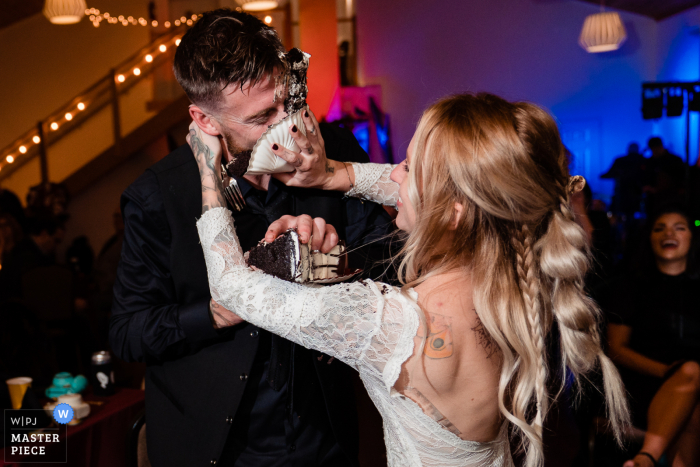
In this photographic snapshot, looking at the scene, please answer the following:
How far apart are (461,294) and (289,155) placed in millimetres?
487

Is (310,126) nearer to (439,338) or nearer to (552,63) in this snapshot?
(439,338)

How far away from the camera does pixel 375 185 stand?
1.50 m

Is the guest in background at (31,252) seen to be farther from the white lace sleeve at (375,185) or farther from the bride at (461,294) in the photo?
the bride at (461,294)

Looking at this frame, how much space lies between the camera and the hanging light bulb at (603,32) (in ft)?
15.7

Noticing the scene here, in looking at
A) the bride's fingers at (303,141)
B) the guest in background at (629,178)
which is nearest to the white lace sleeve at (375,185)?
the bride's fingers at (303,141)

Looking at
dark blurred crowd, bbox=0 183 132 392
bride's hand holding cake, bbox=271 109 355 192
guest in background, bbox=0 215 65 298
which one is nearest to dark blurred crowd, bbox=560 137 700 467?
bride's hand holding cake, bbox=271 109 355 192

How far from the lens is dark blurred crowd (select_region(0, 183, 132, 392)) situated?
3.73 meters

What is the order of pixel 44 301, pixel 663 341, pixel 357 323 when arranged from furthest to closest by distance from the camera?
pixel 44 301
pixel 663 341
pixel 357 323

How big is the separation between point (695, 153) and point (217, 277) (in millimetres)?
4733

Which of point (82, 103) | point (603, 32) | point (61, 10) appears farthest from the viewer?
point (82, 103)

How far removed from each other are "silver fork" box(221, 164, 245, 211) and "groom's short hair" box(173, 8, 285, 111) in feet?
0.71

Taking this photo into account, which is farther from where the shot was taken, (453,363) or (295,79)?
(295,79)

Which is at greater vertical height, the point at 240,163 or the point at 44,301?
the point at 240,163

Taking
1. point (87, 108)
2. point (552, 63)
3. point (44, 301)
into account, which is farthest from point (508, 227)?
point (87, 108)
